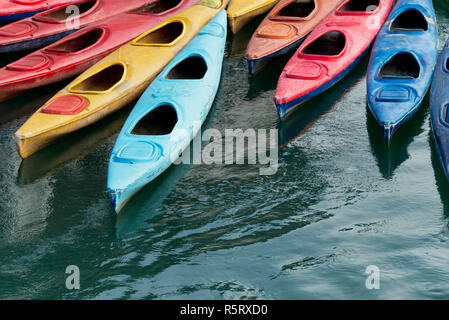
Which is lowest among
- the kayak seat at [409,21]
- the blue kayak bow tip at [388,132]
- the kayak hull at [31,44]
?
the blue kayak bow tip at [388,132]

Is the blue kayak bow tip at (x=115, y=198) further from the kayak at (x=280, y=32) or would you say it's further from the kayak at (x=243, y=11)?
the kayak at (x=243, y=11)

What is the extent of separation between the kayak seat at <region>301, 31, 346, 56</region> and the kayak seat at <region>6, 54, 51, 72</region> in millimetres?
4281

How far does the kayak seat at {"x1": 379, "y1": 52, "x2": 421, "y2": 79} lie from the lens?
9633 mm

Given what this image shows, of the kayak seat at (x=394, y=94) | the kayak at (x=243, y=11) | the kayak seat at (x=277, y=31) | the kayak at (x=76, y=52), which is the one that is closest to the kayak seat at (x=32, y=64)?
the kayak at (x=76, y=52)

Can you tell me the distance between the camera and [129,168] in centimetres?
752

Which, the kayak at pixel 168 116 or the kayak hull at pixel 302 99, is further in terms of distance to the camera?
the kayak hull at pixel 302 99

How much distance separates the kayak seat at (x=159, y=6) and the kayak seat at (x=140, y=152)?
4640mm

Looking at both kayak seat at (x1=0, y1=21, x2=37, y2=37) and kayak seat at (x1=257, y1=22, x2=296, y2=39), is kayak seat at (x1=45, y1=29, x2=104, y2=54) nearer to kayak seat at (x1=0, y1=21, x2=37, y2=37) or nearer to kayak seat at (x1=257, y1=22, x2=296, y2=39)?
kayak seat at (x1=0, y1=21, x2=37, y2=37)

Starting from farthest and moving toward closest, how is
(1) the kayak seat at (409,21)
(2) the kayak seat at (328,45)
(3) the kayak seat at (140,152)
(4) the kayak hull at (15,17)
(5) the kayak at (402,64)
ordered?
(4) the kayak hull at (15,17)
(1) the kayak seat at (409,21)
(2) the kayak seat at (328,45)
(5) the kayak at (402,64)
(3) the kayak seat at (140,152)

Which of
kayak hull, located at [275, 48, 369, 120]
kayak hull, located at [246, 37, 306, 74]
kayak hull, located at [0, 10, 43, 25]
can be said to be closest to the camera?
kayak hull, located at [275, 48, 369, 120]

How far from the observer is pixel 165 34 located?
10820mm

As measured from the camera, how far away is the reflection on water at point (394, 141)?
8227mm

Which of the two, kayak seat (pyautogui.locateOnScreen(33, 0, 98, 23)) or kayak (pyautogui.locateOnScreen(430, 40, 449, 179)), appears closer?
kayak (pyautogui.locateOnScreen(430, 40, 449, 179))
